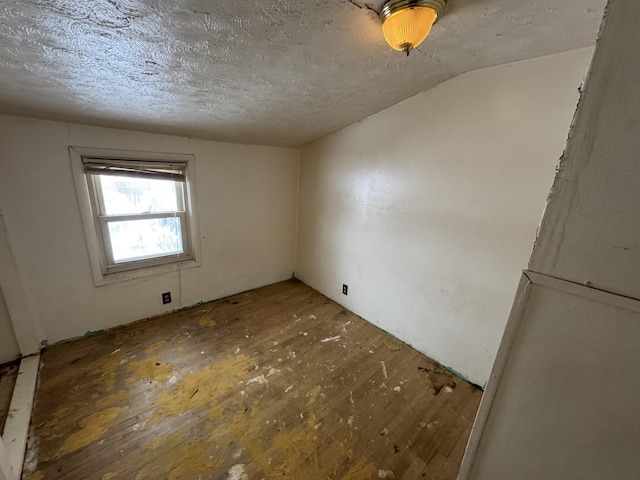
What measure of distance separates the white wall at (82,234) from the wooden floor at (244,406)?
314mm

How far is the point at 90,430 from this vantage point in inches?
56.9

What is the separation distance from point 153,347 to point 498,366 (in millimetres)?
2528

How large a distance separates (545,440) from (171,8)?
169 cm

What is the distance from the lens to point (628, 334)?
1.46 ft

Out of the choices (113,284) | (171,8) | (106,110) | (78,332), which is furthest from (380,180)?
(78,332)

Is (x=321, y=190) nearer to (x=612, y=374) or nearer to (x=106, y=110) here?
(x=106, y=110)

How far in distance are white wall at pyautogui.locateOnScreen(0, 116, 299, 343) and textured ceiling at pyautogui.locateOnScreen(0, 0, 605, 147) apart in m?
0.28

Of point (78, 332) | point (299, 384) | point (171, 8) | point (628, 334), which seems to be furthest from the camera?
point (78, 332)

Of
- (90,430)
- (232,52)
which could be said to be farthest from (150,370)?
(232,52)

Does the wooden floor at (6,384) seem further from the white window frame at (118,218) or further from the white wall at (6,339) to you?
the white window frame at (118,218)

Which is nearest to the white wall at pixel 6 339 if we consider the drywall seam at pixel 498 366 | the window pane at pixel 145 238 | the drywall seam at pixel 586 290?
the window pane at pixel 145 238

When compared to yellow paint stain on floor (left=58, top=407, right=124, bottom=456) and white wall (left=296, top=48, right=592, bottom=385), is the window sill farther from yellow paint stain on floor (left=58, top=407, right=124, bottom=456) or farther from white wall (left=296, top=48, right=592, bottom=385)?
white wall (left=296, top=48, right=592, bottom=385)

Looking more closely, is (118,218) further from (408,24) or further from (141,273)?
(408,24)

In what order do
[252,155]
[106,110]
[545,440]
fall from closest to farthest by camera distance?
[545,440]
[106,110]
[252,155]
